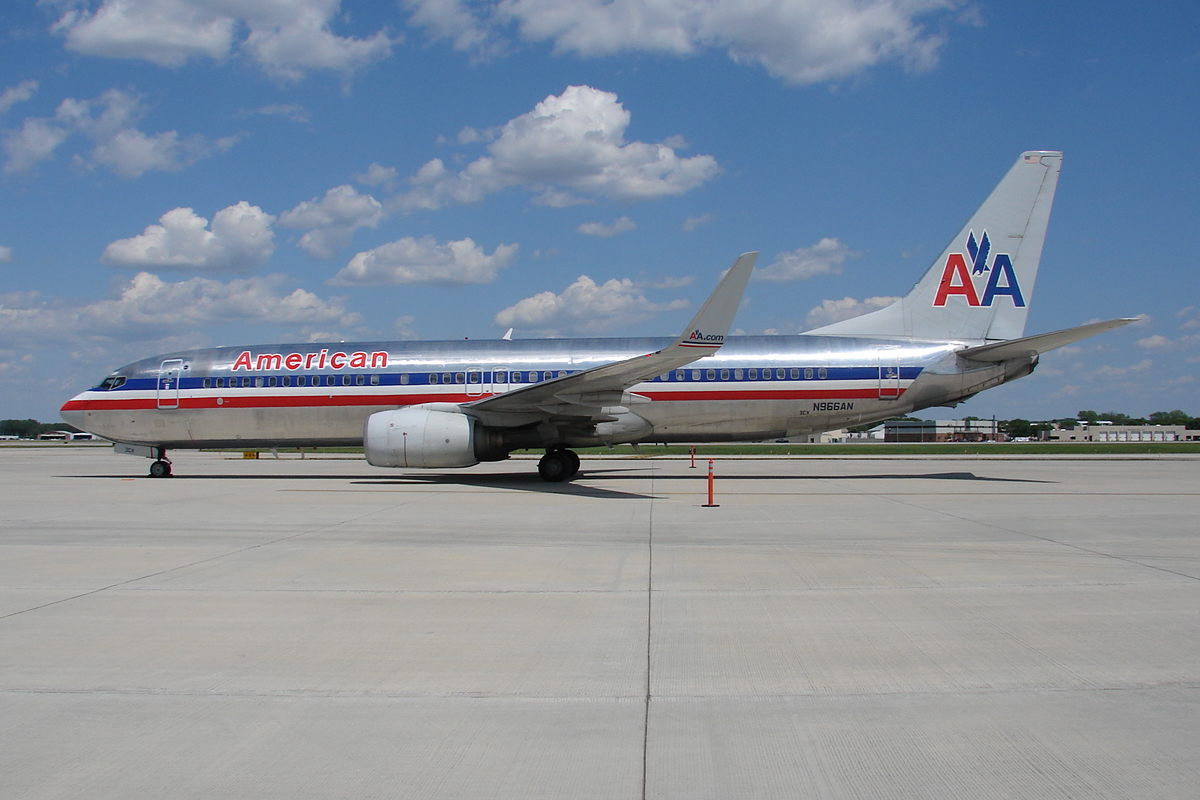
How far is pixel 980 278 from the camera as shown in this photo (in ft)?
66.5

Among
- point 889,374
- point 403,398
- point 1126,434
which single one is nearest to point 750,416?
point 889,374

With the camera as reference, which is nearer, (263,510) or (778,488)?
(263,510)

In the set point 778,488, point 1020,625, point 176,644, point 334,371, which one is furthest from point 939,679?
point 334,371

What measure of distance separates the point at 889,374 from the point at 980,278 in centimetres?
373

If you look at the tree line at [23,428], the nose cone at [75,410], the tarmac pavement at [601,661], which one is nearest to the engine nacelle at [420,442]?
the tarmac pavement at [601,661]

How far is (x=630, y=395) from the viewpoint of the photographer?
18.1 metres

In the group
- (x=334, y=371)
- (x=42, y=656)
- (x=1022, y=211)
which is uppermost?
(x=1022, y=211)

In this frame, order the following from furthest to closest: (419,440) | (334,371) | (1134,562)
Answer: (334,371), (419,440), (1134,562)

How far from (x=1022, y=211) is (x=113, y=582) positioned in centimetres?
2107

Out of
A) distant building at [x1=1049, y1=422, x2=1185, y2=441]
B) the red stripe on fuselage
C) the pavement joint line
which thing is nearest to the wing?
the red stripe on fuselage

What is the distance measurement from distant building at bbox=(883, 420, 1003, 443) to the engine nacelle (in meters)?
74.8

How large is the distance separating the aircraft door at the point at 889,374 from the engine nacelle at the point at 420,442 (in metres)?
10.3

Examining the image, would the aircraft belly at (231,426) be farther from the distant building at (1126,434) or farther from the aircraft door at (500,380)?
the distant building at (1126,434)

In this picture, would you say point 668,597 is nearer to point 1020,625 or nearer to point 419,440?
point 1020,625
